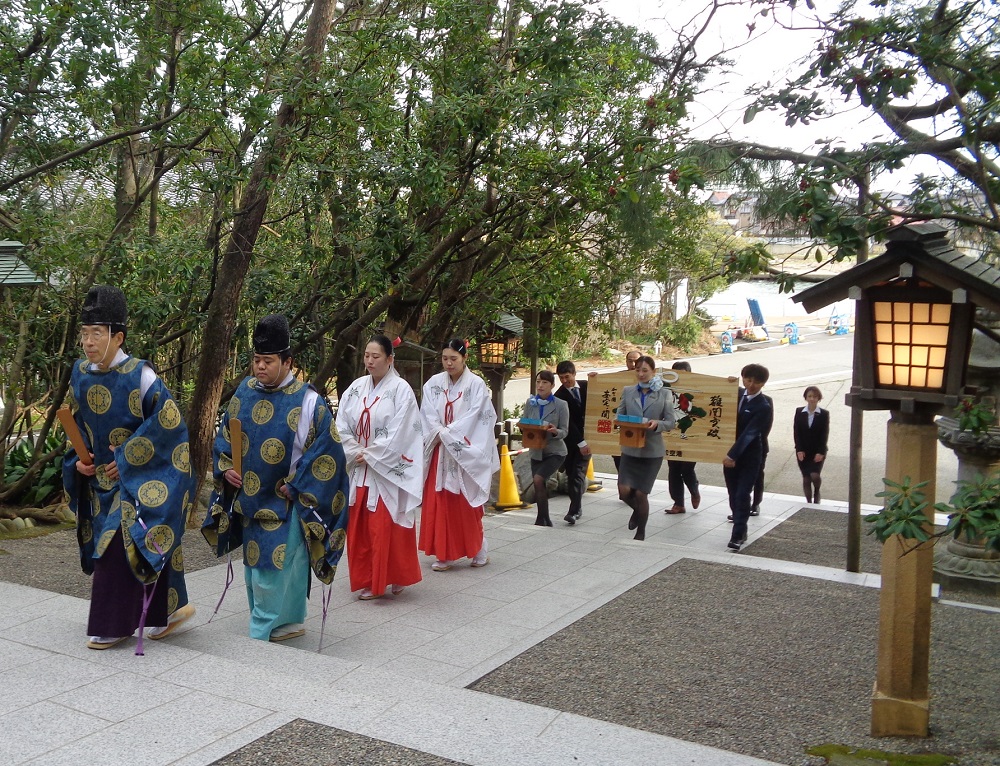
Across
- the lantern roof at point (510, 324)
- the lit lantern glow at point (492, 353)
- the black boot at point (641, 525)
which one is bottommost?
the black boot at point (641, 525)

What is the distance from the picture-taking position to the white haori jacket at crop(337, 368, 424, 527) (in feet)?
21.2

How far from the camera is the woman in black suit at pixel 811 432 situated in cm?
1085

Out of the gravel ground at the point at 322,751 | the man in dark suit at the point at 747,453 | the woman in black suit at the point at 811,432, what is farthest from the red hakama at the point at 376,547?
the woman in black suit at the point at 811,432

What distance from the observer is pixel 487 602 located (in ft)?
21.8

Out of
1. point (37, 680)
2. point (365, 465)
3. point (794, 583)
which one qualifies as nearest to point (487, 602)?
point (365, 465)

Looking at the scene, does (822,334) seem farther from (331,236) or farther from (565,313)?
(331,236)

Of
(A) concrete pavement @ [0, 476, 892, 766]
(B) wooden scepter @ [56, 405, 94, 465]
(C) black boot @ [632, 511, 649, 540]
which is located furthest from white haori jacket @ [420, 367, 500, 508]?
(B) wooden scepter @ [56, 405, 94, 465]

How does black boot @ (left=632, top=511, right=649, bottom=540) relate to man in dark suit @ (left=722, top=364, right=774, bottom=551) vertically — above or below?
below

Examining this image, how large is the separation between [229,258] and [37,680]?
16.1 feet

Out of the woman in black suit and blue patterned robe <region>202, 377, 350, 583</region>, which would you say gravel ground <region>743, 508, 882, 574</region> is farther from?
blue patterned robe <region>202, 377, 350, 583</region>

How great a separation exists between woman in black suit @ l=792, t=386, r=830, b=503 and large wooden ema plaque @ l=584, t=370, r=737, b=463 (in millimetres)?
1071

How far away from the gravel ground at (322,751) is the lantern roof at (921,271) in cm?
298

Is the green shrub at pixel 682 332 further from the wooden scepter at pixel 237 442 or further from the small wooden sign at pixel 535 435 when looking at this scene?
the wooden scepter at pixel 237 442

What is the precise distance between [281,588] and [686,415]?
20.1 ft
